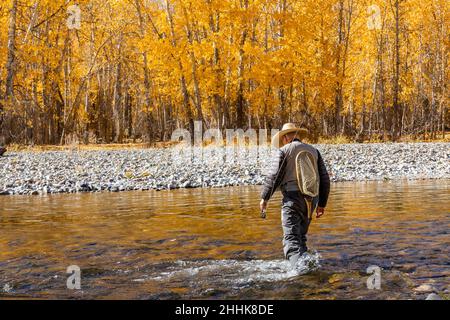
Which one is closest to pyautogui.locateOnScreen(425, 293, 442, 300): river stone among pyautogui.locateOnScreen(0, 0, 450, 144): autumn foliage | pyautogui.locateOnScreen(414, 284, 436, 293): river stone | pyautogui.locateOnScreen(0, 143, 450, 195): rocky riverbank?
pyautogui.locateOnScreen(414, 284, 436, 293): river stone

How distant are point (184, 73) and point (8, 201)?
46.5 ft

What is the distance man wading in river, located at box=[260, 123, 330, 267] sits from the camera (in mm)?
6738

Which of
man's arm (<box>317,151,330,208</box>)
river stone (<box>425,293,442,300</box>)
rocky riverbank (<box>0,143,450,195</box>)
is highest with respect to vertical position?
man's arm (<box>317,151,330,208</box>)

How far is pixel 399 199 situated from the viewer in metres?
12.5

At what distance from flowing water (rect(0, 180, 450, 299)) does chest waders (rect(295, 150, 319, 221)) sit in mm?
791

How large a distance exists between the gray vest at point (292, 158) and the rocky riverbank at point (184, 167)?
376 inches

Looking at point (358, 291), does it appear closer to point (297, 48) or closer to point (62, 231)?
point (62, 231)

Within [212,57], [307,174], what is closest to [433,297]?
[307,174]

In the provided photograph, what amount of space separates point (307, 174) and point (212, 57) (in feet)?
75.9

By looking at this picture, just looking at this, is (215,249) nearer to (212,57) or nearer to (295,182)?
(295,182)

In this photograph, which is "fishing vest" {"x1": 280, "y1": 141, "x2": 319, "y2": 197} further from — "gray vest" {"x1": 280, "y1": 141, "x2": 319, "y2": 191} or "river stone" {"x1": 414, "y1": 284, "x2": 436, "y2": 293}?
"river stone" {"x1": 414, "y1": 284, "x2": 436, "y2": 293}

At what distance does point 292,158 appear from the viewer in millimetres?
6797

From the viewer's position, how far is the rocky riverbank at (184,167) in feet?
54.1
